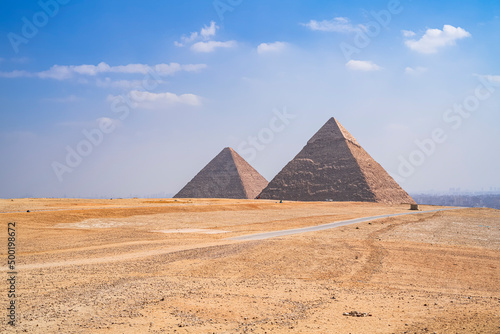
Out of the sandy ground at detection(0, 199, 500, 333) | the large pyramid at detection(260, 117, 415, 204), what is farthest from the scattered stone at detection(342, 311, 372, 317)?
the large pyramid at detection(260, 117, 415, 204)

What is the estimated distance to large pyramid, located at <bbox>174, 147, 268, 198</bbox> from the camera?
410ft

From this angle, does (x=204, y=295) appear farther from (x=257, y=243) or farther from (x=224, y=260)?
(x=257, y=243)

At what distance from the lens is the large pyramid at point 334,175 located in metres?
103

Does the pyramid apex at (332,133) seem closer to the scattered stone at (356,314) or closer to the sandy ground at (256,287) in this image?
the sandy ground at (256,287)

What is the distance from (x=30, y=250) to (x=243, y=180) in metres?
111

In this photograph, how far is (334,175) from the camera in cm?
11088

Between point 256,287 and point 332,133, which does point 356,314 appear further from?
point 332,133

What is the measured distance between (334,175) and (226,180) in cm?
3797

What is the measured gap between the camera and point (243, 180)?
126 meters

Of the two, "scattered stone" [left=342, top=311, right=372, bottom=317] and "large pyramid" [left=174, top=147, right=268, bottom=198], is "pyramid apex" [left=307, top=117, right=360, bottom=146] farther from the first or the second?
"scattered stone" [left=342, top=311, right=372, bottom=317]

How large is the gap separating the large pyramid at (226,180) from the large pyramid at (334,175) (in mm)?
12068

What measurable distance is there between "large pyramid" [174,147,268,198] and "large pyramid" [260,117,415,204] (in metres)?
12.1

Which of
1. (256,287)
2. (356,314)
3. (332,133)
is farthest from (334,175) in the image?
(356,314)

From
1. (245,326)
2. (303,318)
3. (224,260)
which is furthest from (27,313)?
(224,260)
